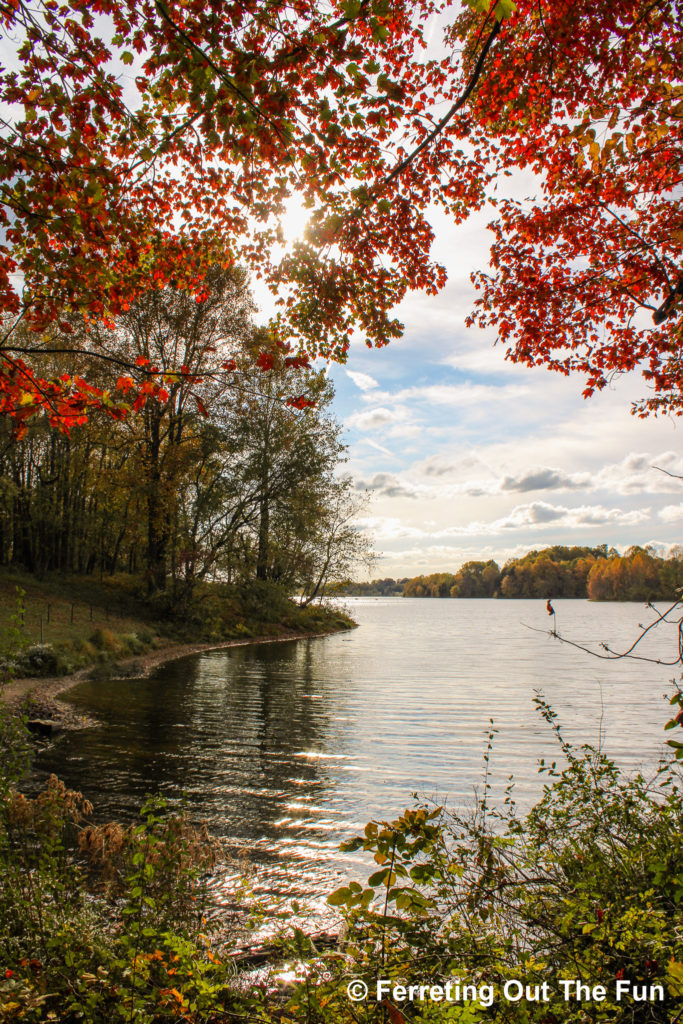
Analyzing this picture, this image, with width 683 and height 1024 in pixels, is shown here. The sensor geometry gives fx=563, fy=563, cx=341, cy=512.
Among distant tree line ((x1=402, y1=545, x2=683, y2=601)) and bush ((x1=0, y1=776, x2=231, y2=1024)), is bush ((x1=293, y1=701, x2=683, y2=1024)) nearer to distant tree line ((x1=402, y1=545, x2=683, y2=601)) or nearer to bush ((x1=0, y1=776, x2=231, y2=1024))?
bush ((x1=0, y1=776, x2=231, y2=1024))

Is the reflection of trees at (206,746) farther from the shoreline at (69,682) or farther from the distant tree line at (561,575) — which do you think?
the distant tree line at (561,575)

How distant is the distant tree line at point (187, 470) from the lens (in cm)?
2641

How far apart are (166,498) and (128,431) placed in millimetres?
5287

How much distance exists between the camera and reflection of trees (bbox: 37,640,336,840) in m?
8.46

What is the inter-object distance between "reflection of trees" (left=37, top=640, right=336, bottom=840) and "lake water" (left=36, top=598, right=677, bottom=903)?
0.04 m

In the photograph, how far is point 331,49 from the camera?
13.7 ft

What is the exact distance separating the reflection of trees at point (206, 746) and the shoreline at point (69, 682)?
689mm

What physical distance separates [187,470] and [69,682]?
12826 mm

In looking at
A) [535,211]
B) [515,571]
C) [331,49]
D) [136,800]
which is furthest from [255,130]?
[515,571]

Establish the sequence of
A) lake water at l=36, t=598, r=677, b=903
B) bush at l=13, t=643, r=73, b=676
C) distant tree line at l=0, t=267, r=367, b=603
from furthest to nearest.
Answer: distant tree line at l=0, t=267, r=367, b=603
bush at l=13, t=643, r=73, b=676
lake water at l=36, t=598, r=677, b=903

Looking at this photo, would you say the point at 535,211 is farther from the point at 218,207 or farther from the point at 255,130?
the point at 255,130

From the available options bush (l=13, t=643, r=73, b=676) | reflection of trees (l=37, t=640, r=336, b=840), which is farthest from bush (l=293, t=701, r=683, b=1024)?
bush (l=13, t=643, r=73, b=676)

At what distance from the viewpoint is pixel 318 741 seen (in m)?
12.0

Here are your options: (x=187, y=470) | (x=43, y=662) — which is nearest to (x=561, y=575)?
(x=187, y=470)
